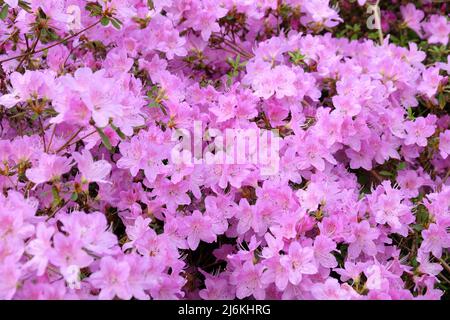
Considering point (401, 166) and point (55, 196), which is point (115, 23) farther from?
point (401, 166)

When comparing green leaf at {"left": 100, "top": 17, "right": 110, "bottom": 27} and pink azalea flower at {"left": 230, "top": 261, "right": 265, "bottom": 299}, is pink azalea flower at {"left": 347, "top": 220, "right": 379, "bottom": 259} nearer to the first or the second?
pink azalea flower at {"left": 230, "top": 261, "right": 265, "bottom": 299}

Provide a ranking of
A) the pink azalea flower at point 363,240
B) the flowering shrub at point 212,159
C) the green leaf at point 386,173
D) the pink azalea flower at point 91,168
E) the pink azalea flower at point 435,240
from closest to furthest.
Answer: the flowering shrub at point 212,159 < the pink azalea flower at point 91,168 < the pink azalea flower at point 363,240 < the pink azalea flower at point 435,240 < the green leaf at point 386,173

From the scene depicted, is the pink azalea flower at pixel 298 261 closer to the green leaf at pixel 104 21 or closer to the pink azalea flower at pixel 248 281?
the pink azalea flower at pixel 248 281

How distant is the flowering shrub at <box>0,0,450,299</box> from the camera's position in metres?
1.76

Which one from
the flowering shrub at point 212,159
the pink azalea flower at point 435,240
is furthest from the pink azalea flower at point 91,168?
the pink azalea flower at point 435,240

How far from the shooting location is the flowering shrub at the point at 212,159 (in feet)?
5.77

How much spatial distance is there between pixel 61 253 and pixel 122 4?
3.36ft

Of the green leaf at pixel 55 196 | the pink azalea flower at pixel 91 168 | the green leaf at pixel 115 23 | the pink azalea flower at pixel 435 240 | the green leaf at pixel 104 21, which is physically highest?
the green leaf at pixel 104 21

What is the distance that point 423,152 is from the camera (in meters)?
2.56

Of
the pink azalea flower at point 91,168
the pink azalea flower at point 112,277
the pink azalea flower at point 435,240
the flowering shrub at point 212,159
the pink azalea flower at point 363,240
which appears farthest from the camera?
the pink azalea flower at point 435,240

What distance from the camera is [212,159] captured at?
81.0 inches

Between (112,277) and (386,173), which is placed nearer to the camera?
(112,277)

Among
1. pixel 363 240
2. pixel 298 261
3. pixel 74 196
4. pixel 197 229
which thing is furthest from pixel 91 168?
pixel 363 240
